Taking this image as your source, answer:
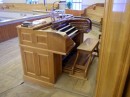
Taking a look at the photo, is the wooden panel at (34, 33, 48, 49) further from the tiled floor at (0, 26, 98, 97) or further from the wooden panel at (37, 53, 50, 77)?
the tiled floor at (0, 26, 98, 97)

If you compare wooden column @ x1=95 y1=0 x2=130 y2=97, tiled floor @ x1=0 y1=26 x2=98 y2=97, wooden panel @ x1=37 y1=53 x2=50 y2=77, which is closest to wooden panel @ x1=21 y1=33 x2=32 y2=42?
wooden panel @ x1=37 y1=53 x2=50 y2=77

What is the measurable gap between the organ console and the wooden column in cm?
105

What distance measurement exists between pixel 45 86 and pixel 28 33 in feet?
3.24

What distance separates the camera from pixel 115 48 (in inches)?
29.9

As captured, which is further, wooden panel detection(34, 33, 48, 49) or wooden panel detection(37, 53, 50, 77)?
wooden panel detection(37, 53, 50, 77)

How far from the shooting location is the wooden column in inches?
23.1

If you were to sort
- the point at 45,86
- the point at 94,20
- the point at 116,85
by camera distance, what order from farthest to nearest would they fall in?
the point at 94,20 < the point at 45,86 < the point at 116,85

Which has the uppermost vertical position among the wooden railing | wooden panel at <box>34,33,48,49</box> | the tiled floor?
the wooden railing

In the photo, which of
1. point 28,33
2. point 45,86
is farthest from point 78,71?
point 28,33

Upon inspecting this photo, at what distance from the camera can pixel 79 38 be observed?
3.30 meters

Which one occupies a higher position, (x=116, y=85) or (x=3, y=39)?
(x=116, y=85)

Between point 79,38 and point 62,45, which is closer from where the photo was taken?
point 62,45

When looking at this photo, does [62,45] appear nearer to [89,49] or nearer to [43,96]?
[89,49]

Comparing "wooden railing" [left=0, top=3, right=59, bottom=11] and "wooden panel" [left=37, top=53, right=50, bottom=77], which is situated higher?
"wooden railing" [left=0, top=3, right=59, bottom=11]
